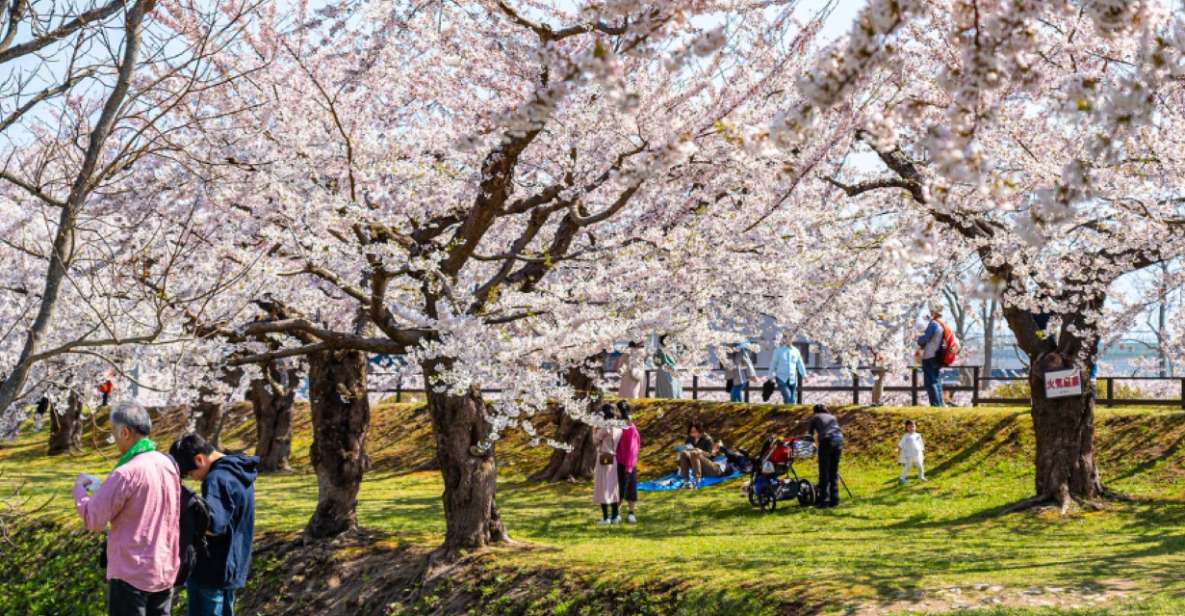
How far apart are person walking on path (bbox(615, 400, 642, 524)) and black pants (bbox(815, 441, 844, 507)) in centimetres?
259

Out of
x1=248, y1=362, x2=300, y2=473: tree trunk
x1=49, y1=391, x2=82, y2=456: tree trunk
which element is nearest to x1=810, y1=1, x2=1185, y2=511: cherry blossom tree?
x1=248, y1=362, x2=300, y2=473: tree trunk

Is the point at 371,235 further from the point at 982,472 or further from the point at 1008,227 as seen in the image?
the point at 982,472

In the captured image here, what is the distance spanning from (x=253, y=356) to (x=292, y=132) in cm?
237

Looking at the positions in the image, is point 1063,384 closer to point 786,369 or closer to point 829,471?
point 829,471

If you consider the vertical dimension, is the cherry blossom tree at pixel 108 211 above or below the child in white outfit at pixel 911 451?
above

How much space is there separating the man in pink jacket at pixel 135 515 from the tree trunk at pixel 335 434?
7348 millimetres

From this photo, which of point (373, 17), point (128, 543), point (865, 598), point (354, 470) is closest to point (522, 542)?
point (354, 470)

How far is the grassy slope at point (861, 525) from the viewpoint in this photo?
10.1 meters

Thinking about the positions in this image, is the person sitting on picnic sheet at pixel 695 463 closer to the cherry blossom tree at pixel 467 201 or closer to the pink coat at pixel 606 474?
the pink coat at pixel 606 474

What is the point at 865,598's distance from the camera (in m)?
9.48

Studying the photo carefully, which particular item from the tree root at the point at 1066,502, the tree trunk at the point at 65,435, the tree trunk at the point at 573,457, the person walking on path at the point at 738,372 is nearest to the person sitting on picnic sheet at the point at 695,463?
the tree trunk at the point at 573,457

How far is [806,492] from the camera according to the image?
52.9 ft

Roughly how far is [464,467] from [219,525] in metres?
5.06

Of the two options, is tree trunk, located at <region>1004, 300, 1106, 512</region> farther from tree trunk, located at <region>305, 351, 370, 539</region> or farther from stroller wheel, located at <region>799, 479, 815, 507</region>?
tree trunk, located at <region>305, 351, 370, 539</region>
